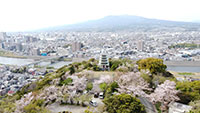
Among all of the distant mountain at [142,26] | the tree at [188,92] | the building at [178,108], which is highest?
the distant mountain at [142,26]

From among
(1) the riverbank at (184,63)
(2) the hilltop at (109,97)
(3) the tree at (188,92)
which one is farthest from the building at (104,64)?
(1) the riverbank at (184,63)

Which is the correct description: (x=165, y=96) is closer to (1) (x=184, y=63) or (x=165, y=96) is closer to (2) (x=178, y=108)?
(2) (x=178, y=108)

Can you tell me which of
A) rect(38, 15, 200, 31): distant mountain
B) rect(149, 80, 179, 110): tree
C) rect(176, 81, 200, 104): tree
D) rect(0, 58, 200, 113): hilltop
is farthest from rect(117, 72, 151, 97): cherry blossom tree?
rect(38, 15, 200, 31): distant mountain

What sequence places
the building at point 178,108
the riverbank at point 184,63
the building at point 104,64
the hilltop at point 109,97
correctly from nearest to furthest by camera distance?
the hilltop at point 109,97, the building at point 178,108, the building at point 104,64, the riverbank at point 184,63

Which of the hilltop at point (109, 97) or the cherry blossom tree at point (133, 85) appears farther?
the cherry blossom tree at point (133, 85)

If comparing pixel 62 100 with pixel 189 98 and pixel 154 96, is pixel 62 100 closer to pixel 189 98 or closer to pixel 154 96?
pixel 154 96

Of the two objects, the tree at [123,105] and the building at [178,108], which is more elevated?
the tree at [123,105]

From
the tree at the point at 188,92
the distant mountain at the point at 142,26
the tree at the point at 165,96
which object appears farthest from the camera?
the distant mountain at the point at 142,26

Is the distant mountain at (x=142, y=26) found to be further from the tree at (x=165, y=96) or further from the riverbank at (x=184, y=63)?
the tree at (x=165, y=96)

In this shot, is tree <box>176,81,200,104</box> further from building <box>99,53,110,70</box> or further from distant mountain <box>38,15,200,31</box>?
distant mountain <box>38,15,200,31</box>

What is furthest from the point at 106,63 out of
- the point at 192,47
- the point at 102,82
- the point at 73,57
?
the point at 192,47
